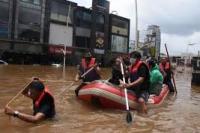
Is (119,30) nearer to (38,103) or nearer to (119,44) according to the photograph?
(119,44)

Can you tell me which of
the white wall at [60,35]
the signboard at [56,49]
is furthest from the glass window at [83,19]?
the signboard at [56,49]

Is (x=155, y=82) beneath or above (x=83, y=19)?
beneath

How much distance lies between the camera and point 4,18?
3950 cm

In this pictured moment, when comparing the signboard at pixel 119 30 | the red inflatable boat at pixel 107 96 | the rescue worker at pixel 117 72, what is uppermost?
the signboard at pixel 119 30

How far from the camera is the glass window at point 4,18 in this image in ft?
129

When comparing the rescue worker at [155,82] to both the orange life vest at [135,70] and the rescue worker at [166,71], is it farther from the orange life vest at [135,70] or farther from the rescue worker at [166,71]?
the rescue worker at [166,71]

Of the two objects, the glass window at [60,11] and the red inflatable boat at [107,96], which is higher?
the glass window at [60,11]

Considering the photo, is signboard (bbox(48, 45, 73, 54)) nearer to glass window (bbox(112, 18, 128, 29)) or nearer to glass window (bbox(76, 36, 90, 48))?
glass window (bbox(76, 36, 90, 48))

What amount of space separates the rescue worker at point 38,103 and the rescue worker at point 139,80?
2670mm

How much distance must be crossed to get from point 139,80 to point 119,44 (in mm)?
49942

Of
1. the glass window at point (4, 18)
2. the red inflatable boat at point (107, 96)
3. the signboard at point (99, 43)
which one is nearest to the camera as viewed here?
the red inflatable boat at point (107, 96)

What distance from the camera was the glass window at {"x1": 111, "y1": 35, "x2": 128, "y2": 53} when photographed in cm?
5769

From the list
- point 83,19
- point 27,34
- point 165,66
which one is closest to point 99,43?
point 83,19

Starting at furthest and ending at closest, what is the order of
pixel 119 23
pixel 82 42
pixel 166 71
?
pixel 119 23 < pixel 82 42 < pixel 166 71
